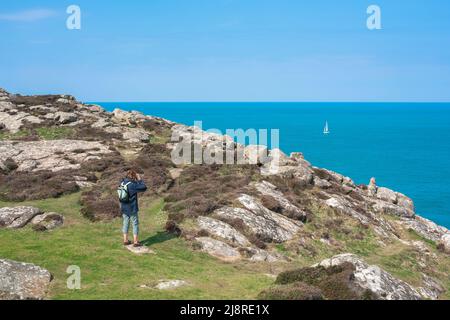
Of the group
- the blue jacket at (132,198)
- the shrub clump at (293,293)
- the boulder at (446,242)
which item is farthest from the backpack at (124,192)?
the boulder at (446,242)

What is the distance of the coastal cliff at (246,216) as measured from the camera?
18.0m

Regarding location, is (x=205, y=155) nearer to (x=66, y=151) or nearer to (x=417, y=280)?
(x=66, y=151)

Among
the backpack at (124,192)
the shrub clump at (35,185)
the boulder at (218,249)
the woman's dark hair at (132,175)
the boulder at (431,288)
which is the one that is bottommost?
the boulder at (431,288)

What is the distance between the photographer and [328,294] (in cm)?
1697

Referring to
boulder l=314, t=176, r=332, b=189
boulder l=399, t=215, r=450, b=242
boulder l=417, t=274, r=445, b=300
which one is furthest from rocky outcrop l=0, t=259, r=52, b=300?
boulder l=399, t=215, r=450, b=242

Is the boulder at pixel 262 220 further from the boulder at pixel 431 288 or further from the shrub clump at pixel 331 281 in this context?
the shrub clump at pixel 331 281

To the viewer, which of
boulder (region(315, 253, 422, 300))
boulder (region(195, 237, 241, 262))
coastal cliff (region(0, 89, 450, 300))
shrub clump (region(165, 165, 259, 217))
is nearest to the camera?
boulder (region(315, 253, 422, 300))

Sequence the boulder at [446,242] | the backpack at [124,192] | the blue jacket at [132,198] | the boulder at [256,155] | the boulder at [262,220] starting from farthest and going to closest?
the boulder at [256,155], the boulder at [446,242], the boulder at [262,220], the blue jacket at [132,198], the backpack at [124,192]

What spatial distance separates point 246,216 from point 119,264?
39.8 ft

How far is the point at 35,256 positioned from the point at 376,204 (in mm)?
35938

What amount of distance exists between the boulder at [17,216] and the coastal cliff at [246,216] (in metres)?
0.06

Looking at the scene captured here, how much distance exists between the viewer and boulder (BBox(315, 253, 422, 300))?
55.8ft

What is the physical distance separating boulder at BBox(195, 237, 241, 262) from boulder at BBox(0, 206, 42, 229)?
10420 millimetres

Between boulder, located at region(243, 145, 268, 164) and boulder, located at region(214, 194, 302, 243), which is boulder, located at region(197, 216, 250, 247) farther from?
boulder, located at region(243, 145, 268, 164)
